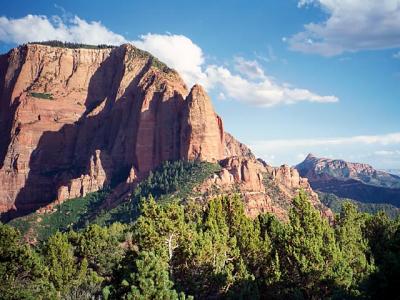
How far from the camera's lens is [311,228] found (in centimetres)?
4172

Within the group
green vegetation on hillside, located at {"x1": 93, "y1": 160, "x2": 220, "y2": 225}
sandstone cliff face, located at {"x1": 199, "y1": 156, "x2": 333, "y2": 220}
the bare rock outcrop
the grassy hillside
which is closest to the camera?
sandstone cliff face, located at {"x1": 199, "y1": 156, "x2": 333, "y2": 220}

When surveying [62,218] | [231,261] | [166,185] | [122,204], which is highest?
[166,185]

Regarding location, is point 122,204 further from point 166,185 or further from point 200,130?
point 200,130

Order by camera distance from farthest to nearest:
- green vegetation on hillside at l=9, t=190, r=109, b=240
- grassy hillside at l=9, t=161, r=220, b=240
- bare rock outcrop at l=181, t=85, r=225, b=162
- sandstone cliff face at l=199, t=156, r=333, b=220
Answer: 1. bare rock outcrop at l=181, t=85, r=225, b=162
2. green vegetation on hillside at l=9, t=190, r=109, b=240
3. grassy hillside at l=9, t=161, r=220, b=240
4. sandstone cliff face at l=199, t=156, r=333, b=220

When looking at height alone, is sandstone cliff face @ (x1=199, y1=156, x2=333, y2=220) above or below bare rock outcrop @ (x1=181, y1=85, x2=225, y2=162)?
below

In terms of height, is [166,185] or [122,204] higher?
[166,185]

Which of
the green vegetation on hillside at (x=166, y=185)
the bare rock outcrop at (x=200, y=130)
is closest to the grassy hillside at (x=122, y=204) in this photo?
the green vegetation on hillside at (x=166, y=185)

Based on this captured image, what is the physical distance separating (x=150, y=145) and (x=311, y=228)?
16020 centimetres

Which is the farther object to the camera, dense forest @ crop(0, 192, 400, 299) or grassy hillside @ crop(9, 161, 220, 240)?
grassy hillside @ crop(9, 161, 220, 240)

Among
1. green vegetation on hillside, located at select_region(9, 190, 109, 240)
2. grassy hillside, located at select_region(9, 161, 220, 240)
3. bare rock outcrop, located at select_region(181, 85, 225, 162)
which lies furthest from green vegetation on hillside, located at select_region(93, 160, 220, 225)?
green vegetation on hillside, located at select_region(9, 190, 109, 240)

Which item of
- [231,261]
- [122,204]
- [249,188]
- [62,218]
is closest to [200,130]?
[249,188]

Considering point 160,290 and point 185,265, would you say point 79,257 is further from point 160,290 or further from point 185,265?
point 160,290

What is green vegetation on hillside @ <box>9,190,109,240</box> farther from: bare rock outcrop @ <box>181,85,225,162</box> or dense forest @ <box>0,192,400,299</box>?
dense forest @ <box>0,192,400,299</box>

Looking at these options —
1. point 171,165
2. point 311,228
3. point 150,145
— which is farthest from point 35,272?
point 150,145
